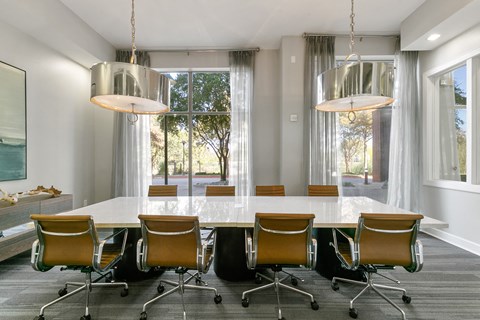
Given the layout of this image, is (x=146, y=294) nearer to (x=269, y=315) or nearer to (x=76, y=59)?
(x=269, y=315)

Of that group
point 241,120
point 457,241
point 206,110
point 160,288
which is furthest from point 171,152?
point 457,241

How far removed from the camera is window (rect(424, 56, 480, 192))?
3.67 meters

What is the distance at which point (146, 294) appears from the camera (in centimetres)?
254

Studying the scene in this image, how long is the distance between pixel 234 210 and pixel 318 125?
8.97ft

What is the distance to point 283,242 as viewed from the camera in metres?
2.06

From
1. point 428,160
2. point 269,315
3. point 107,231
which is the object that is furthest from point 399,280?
point 107,231

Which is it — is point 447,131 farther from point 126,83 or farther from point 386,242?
point 126,83

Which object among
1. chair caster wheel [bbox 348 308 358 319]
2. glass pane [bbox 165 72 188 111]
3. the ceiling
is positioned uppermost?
the ceiling

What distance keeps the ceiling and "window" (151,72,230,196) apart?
0.77 meters

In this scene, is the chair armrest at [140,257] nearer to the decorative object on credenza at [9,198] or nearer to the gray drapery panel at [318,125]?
the decorative object on credenza at [9,198]

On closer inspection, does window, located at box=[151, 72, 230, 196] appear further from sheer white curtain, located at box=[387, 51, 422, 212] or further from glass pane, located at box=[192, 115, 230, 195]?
sheer white curtain, located at box=[387, 51, 422, 212]

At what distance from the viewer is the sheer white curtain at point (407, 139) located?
458 cm

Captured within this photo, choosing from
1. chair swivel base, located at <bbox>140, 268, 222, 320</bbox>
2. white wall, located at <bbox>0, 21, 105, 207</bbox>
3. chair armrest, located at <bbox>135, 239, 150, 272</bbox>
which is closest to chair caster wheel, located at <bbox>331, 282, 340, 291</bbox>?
chair swivel base, located at <bbox>140, 268, 222, 320</bbox>

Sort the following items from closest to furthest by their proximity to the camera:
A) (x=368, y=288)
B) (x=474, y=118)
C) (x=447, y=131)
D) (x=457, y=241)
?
1. (x=368, y=288)
2. (x=474, y=118)
3. (x=457, y=241)
4. (x=447, y=131)
